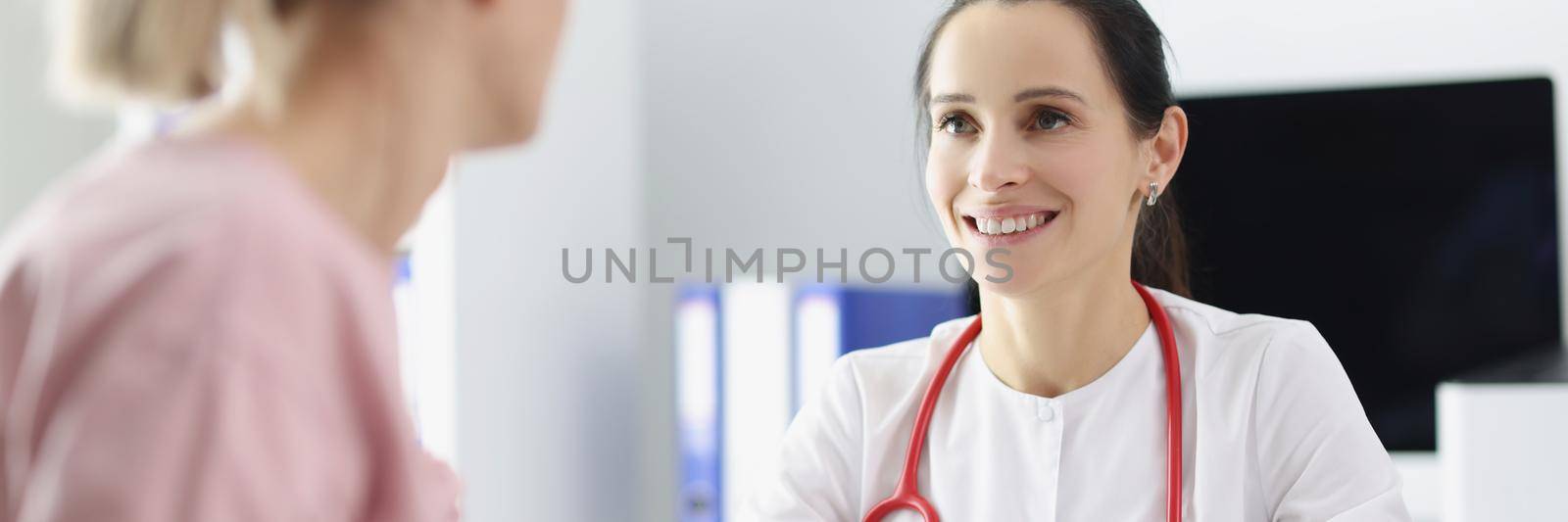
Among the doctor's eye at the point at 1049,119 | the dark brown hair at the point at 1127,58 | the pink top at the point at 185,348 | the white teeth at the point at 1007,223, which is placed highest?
the dark brown hair at the point at 1127,58

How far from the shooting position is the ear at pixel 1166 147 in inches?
55.4

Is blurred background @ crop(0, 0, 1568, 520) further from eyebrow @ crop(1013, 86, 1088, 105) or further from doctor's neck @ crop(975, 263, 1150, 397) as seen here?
eyebrow @ crop(1013, 86, 1088, 105)

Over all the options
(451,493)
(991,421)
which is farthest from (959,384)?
(451,493)

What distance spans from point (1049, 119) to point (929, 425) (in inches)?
12.8

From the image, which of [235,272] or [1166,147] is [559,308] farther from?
[235,272]

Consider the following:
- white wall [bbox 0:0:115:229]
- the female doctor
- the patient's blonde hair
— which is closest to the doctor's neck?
the female doctor

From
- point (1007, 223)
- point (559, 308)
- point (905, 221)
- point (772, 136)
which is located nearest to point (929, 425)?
point (1007, 223)

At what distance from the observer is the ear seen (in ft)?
4.62

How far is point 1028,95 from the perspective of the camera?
1.30m

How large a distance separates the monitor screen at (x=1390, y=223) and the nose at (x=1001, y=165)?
1.26 metres

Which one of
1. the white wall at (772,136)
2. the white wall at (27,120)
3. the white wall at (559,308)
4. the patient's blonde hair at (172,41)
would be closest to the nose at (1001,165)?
the patient's blonde hair at (172,41)

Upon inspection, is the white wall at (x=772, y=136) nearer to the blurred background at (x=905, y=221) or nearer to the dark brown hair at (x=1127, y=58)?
the blurred background at (x=905, y=221)

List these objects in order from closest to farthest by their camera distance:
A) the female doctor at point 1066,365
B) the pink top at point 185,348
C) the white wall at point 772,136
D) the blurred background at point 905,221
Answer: the pink top at point 185,348, the female doctor at point 1066,365, the blurred background at point 905,221, the white wall at point 772,136

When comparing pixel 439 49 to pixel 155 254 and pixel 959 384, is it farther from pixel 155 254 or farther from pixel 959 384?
pixel 959 384
